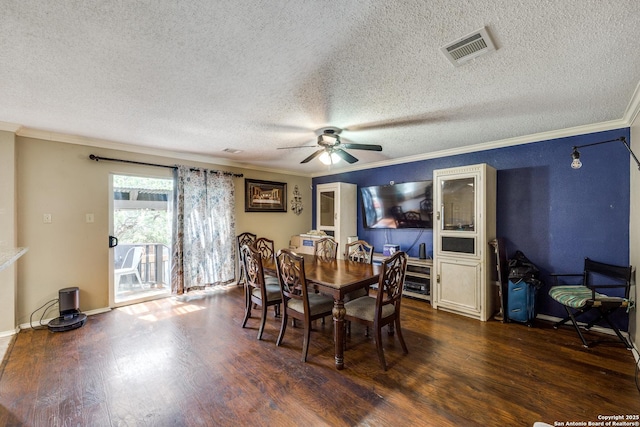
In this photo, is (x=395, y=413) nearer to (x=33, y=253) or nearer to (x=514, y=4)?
(x=514, y=4)

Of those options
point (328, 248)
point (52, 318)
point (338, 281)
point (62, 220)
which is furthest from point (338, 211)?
point (52, 318)

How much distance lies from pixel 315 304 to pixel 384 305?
2.16ft

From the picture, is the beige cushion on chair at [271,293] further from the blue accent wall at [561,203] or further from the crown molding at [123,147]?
the blue accent wall at [561,203]

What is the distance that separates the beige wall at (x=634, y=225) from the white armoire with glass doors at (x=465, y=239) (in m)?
1.20

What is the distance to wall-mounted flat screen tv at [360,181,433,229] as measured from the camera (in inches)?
169

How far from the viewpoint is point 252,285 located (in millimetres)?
3109

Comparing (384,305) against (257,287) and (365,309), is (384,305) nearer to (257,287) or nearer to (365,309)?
(365,309)

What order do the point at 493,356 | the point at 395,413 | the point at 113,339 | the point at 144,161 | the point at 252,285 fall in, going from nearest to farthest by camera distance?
the point at 395,413
the point at 493,356
the point at 113,339
the point at 252,285
the point at 144,161

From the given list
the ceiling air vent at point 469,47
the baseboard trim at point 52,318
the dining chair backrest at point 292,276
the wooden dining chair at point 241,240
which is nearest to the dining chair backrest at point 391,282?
the dining chair backrest at point 292,276

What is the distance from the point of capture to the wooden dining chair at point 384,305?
2328 mm

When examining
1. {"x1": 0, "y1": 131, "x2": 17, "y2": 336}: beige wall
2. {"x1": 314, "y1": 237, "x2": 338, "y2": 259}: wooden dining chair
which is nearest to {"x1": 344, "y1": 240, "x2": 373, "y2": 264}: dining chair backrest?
{"x1": 314, "y1": 237, "x2": 338, "y2": 259}: wooden dining chair

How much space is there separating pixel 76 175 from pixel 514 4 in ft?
15.4

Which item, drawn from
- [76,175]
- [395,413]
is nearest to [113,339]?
[76,175]

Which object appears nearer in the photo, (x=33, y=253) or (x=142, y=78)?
(x=142, y=78)
